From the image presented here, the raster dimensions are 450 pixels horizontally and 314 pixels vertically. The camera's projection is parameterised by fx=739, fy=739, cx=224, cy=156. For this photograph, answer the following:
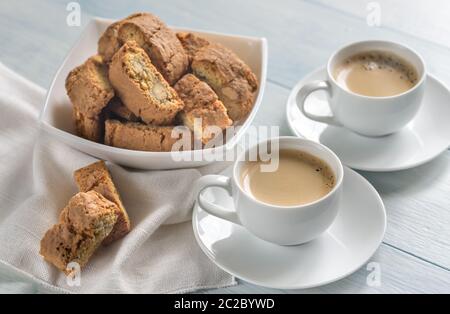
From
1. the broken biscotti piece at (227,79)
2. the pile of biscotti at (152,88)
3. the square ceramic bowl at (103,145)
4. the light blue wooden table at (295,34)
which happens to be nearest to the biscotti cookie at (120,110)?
the pile of biscotti at (152,88)

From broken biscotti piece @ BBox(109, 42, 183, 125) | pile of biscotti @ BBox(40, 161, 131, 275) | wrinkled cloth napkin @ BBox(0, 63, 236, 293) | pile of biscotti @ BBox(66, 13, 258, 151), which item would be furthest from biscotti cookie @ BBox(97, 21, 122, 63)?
pile of biscotti @ BBox(40, 161, 131, 275)

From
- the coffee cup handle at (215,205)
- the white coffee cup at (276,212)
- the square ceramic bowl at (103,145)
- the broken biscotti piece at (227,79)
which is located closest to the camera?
the white coffee cup at (276,212)

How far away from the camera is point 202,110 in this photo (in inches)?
68.9

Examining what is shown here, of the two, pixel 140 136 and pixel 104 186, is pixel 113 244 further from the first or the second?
pixel 140 136

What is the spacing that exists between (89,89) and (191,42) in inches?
13.0

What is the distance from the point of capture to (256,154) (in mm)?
1635

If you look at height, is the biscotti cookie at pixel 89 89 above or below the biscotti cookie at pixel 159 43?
below

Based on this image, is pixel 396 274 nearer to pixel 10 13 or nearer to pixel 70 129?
pixel 70 129

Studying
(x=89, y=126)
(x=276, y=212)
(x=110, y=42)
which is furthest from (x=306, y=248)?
(x=110, y=42)

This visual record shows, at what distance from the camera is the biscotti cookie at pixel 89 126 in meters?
1.78

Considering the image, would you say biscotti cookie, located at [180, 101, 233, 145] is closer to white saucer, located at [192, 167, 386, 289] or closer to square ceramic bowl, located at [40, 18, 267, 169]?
square ceramic bowl, located at [40, 18, 267, 169]

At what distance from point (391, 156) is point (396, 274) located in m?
0.35

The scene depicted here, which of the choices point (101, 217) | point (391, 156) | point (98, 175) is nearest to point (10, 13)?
point (98, 175)

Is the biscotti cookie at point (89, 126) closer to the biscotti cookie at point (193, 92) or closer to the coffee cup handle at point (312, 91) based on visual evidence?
the biscotti cookie at point (193, 92)
